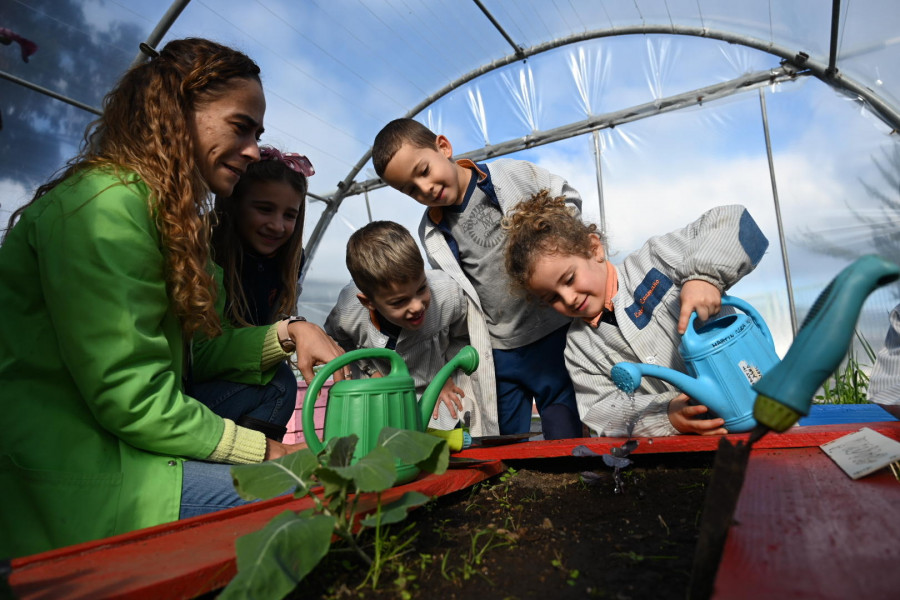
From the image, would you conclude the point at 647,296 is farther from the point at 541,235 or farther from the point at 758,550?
the point at 758,550

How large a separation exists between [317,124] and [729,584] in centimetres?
689

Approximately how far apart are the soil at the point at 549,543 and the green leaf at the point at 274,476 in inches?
4.5

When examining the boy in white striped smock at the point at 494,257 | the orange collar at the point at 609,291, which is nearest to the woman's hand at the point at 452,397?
the boy in white striped smock at the point at 494,257

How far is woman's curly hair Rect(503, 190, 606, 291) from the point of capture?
2.07m

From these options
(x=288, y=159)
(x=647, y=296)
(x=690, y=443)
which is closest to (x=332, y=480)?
(x=690, y=443)

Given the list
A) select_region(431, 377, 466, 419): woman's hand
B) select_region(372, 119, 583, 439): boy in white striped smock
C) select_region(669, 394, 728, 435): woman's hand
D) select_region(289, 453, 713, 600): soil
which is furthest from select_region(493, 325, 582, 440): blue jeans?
select_region(289, 453, 713, 600): soil

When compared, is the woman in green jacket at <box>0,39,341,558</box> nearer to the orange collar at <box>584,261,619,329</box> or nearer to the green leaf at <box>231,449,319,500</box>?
→ the green leaf at <box>231,449,319,500</box>

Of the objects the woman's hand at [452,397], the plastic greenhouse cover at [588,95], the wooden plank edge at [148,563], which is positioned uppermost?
the plastic greenhouse cover at [588,95]

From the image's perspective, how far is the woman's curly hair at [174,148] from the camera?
1240 millimetres

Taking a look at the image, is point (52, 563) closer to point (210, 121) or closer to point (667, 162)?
point (210, 121)

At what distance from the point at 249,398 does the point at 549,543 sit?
1163 millimetres

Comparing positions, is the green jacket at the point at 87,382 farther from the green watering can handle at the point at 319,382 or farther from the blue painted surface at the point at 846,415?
the blue painted surface at the point at 846,415

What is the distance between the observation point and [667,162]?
616 centimetres

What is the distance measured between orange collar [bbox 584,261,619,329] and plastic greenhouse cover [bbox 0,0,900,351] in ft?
12.6
